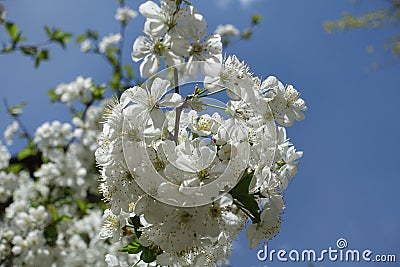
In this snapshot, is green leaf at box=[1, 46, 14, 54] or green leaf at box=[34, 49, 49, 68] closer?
green leaf at box=[1, 46, 14, 54]

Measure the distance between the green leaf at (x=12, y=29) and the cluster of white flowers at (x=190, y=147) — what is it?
2.32 m

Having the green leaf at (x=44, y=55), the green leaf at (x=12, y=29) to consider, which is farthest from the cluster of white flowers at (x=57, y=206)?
the green leaf at (x=12, y=29)

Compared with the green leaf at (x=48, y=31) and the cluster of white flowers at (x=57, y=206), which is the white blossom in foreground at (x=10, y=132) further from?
the green leaf at (x=48, y=31)

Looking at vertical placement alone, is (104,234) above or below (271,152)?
below

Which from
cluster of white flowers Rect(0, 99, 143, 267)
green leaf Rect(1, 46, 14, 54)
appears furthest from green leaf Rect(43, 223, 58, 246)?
green leaf Rect(1, 46, 14, 54)

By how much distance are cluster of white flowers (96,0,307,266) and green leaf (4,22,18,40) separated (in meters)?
2.32

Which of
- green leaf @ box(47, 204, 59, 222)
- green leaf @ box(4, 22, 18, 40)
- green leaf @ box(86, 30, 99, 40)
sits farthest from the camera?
green leaf @ box(86, 30, 99, 40)

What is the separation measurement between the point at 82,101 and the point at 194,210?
10.2 ft

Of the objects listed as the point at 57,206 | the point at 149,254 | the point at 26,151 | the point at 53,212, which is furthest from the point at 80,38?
the point at 149,254

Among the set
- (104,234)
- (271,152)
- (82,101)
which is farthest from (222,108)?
(82,101)

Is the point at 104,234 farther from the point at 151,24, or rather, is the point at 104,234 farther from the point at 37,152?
the point at 37,152

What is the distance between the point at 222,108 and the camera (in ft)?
3.60

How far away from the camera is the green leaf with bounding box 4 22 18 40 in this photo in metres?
3.09

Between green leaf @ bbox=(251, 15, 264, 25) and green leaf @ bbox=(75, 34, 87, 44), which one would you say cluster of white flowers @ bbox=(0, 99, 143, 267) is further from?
green leaf @ bbox=(251, 15, 264, 25)
